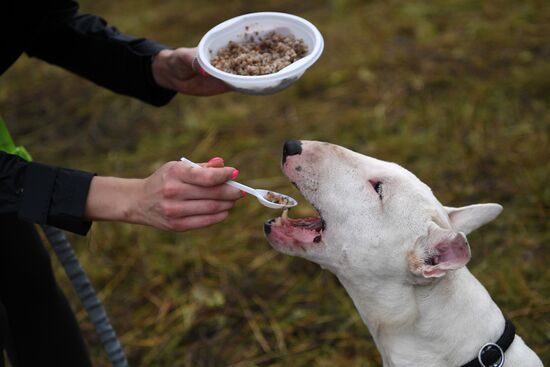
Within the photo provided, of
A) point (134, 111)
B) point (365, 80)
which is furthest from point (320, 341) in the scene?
point (134, 111)

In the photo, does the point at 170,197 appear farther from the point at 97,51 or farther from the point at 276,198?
the point at 97,51

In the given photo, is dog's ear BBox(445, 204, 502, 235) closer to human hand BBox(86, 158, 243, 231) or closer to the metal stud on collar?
the metal stud on collar

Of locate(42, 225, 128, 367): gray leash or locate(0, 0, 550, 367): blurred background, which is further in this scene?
locate(0, 0, 550, 367): blurred background

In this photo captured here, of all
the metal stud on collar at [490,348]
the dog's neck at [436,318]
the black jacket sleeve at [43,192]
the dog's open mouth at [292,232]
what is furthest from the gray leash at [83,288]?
the metal stud on collar at [490,348]

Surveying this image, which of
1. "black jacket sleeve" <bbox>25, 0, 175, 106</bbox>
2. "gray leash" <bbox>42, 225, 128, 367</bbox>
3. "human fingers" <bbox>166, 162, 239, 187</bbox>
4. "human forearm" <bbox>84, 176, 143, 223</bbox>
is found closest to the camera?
"human fingers" <bbox>166, 162, 239, 187</bbox>

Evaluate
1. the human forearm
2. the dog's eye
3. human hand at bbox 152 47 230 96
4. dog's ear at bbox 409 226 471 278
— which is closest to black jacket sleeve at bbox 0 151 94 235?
the human forearm

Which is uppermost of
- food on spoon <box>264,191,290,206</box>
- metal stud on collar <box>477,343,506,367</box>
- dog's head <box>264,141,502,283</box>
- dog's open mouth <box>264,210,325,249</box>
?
food on spoon <box>264,191,290,206</box>

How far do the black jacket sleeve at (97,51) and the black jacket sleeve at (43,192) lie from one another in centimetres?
75

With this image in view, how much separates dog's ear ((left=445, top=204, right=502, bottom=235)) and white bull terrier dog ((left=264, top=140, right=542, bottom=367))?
14cm

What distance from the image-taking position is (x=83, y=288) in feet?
8.70

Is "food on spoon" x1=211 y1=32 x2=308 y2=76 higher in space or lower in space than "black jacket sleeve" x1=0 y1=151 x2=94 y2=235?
higher

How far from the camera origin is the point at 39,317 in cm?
241

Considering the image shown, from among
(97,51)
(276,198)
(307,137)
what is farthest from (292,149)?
(307,137)

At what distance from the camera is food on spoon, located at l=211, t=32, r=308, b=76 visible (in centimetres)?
193
